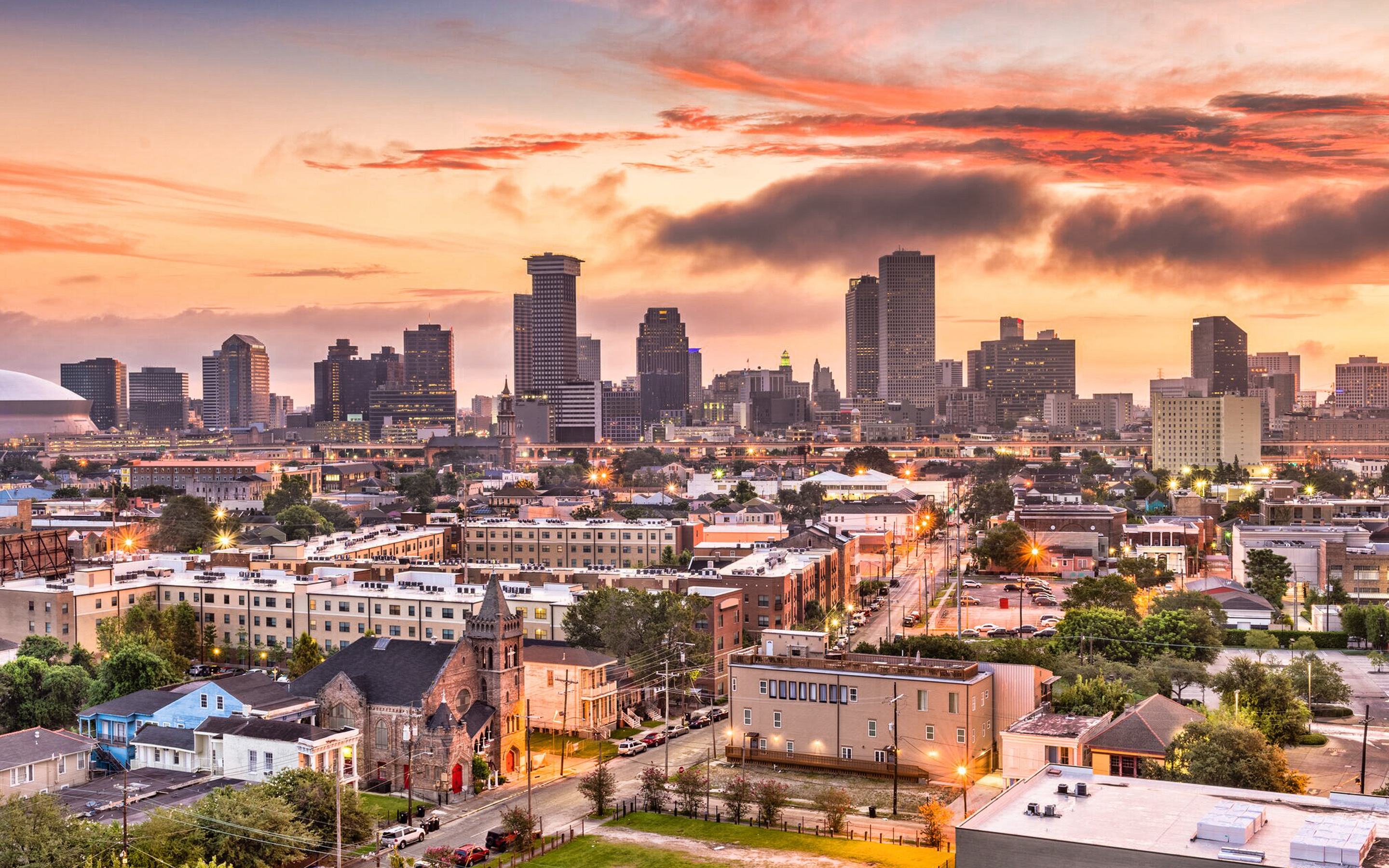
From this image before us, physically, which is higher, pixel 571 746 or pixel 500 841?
pixel 500 841

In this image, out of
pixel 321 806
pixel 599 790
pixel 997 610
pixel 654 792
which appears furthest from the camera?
pixel 997 610

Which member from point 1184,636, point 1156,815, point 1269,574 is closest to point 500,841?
point 1156,815

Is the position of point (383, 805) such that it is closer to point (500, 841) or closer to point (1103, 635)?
point (500, 841)

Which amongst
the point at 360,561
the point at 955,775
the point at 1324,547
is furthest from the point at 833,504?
the point at 955,775

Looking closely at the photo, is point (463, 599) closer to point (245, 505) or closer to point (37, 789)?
point (37, 789)

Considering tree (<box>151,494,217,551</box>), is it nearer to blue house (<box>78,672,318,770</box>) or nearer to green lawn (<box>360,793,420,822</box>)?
blue house (<box>78,672,318,770</box>)

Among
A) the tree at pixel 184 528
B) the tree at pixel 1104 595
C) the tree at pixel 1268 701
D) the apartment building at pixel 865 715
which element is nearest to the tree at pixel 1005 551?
the tree at pixel 1104 595

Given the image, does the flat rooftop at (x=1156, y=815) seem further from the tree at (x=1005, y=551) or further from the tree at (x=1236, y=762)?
the tree at (x=1005, y=551)
